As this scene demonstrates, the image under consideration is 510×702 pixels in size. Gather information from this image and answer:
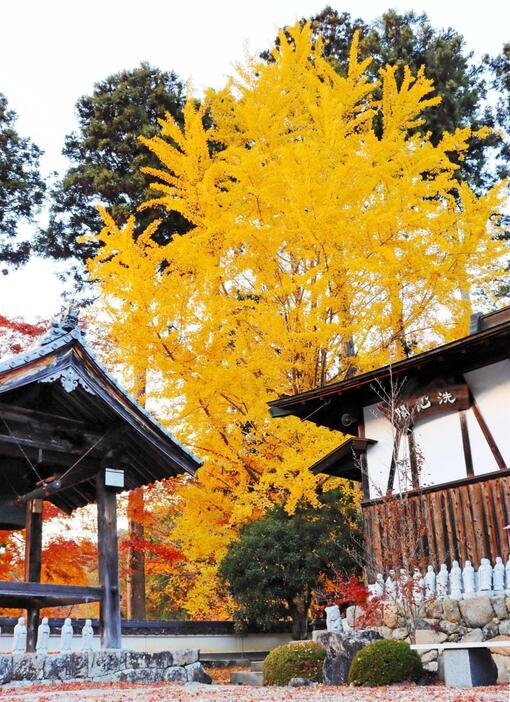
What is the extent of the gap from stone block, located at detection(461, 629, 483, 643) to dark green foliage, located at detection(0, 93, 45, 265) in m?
20.7

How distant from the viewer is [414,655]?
930 cm

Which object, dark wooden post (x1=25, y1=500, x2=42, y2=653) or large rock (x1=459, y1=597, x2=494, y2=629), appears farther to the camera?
dark wooden post (x1=25, y1=500, x2=42, y2=653)

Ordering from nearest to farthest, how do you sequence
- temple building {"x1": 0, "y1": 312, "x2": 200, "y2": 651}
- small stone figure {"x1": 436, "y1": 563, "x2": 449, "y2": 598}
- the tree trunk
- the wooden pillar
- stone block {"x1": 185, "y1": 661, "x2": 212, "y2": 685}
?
temple building {"x1": 0, "y1": 312, "x2": 200, "y2": 651} < the wooden pillar < stone block {"x1": 185, "y1": 661, "x2": 212, "y2": 685} < small stone figure {"x1": 436, "y1": 563, "x2": 449, "y2": 598} < the tree trunk

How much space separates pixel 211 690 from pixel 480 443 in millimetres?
5993

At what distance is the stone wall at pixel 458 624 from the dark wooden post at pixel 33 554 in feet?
17.0

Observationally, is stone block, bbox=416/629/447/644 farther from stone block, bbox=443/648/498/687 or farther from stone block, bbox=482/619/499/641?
stone block, bbox=443/648/498/687

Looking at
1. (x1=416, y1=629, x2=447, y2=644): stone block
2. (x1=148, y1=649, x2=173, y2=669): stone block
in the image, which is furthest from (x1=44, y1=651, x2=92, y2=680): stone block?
(x1=416, y1=629, x2=447, y2=644): stone block

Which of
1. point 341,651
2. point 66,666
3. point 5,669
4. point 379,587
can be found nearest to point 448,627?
point 379,587

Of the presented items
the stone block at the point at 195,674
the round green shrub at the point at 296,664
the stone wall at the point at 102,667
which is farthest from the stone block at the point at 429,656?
the stone wall at the point at 102,667

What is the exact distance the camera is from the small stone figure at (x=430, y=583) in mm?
11289

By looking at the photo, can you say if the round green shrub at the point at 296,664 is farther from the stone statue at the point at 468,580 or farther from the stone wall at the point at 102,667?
the stone statue at the point at 468,580

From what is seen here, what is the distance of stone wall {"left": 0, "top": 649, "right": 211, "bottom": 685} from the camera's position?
8664 millimetres

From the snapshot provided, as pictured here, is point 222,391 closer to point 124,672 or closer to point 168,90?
point 124,672

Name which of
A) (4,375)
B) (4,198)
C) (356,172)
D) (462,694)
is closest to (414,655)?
(462,694)
